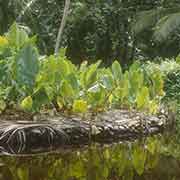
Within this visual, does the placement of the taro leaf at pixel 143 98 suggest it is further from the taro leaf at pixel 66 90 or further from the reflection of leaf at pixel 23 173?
the reflection of leaf at pixel 23 173

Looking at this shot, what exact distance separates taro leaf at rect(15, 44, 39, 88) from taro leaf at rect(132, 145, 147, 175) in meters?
1.47

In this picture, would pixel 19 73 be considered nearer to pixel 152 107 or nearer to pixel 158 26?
pixel 152 107

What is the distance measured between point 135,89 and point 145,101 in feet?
0.75

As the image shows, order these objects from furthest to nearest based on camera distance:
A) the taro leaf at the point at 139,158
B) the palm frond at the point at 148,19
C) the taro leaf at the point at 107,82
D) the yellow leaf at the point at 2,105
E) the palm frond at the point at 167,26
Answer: the palm frond at the point at 148,19, the palm frond at the point at 167,26, the taro leaf at the point at 107,82, the yellow leaf at the point at 2,105, the taro leaf at the point at 139,158

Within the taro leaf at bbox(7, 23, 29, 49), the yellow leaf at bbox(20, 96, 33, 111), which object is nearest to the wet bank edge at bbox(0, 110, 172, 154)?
the yellow leaf at bbox(20, 96, 33, 111)

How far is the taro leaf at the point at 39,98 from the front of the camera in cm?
620

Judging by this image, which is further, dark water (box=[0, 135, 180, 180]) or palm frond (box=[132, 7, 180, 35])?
palm frond (box=[132, 7, 180, 35])

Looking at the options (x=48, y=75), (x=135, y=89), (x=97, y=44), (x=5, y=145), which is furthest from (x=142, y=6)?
(x=5, y=145)

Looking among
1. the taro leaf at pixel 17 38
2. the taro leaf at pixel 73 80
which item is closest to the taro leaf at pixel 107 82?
the taro leaf at pixel 73 80

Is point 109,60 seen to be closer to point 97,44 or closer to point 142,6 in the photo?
point 97,44

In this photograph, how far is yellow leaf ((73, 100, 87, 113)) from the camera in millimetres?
6516

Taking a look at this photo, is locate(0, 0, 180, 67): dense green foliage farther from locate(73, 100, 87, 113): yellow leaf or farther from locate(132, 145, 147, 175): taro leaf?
locate(132, 145, 147, 175): taro leaf

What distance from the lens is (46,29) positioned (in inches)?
701

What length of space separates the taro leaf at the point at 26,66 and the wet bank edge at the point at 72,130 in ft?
1.70
